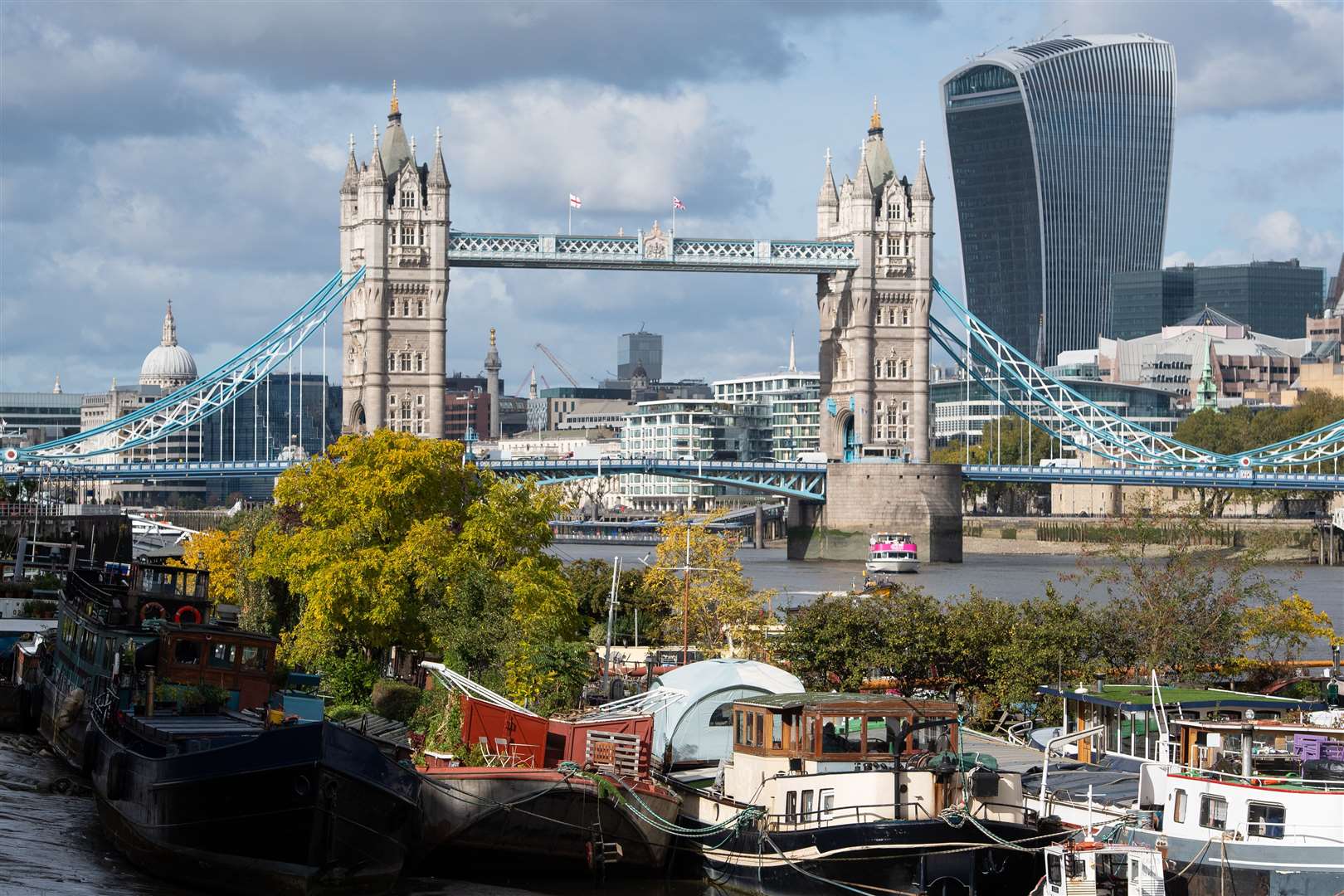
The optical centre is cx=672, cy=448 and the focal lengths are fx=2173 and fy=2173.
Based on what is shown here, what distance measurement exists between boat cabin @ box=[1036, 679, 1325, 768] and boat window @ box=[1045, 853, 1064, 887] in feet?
9.10

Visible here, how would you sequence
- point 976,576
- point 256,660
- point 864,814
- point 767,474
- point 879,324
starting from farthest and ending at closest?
1. point 879,324
2. point 767,474
3. point 976,576
4. point 256,660
5. point 864,814

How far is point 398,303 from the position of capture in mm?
123438

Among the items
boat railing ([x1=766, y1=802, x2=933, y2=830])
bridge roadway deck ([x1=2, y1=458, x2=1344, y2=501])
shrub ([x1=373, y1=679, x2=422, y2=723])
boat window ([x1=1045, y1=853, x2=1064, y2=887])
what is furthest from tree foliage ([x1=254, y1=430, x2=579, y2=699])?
bridge roadway deck ([x1=2, y1=458, x2=1344, y2=501])

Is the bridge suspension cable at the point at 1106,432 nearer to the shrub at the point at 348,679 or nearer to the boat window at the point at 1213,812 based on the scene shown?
the shrub at the point at 348,679

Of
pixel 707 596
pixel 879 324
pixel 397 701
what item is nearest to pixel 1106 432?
pixel 879 324

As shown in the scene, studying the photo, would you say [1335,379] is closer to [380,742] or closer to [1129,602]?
[1129,602]

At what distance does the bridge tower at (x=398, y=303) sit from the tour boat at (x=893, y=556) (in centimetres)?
3090

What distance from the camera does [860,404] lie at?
5069 inches

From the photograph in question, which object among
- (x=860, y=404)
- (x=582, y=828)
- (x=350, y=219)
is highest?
(x=350, y=219)

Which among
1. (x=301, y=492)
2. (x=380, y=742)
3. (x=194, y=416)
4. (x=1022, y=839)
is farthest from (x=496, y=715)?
(x=194, y=416)

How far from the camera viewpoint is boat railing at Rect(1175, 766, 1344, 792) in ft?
75.4

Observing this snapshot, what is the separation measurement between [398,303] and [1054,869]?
338 feet

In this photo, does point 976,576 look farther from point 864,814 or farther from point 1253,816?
point 1253,816

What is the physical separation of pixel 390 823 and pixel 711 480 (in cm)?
8898
